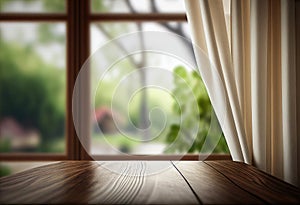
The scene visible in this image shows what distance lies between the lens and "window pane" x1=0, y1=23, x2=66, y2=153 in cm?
206

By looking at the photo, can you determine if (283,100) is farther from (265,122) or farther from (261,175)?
(261,175)

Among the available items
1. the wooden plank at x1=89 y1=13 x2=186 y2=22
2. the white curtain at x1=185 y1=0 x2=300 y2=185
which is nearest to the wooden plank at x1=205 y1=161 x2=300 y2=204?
the white curtain at x1=185 y1=0 x2=300 y2=185

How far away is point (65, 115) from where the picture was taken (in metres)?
2.04

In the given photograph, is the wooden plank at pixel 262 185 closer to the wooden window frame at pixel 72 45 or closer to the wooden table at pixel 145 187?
the wooden table at pixel 145 187

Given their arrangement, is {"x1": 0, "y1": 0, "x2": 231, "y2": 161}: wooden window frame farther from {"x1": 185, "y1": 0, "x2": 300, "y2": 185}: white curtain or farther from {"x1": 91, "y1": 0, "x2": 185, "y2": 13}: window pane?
{"x1": 185, "y1": 0, "x2": 300, "y2": 185}: white curtain

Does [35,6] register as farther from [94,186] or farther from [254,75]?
[94,186]

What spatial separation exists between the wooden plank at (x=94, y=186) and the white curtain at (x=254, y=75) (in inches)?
35.7

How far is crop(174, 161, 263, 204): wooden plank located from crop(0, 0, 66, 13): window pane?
1337 mm

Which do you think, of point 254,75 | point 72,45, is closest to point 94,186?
point 254,75

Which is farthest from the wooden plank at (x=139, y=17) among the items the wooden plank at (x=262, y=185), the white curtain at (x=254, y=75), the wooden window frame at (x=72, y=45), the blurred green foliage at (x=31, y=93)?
the wooden plank at (x=262, y=185)

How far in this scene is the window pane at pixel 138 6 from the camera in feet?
6.72

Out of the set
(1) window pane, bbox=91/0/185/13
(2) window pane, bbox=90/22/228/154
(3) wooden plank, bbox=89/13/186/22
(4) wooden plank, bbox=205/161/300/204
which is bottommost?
(4) wooden plank, bbox=205/161/300/204

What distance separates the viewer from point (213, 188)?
2.34 feet

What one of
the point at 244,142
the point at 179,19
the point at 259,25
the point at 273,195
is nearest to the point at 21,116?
the point at 179,19
